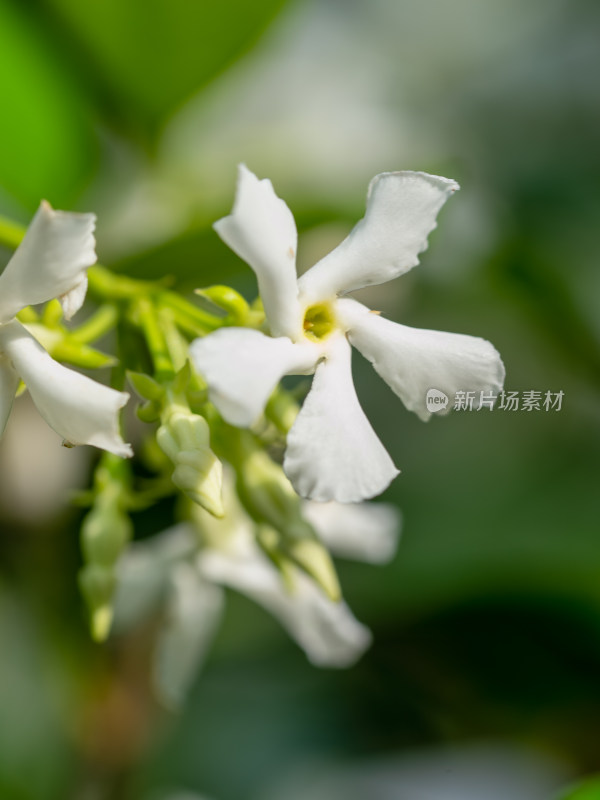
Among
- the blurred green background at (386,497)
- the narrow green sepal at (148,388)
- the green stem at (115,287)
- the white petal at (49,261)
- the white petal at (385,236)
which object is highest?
the white petal at (49,261)

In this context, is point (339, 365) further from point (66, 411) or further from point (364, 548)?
point (364, 548)

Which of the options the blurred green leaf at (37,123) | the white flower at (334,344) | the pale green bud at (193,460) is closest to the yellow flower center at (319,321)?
the white flower at (334,344)

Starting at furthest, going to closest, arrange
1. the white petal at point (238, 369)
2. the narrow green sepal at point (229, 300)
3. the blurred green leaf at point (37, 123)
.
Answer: the blurred green leaf at point (37, 123) → the narrow green sepal at point (229, 300) → the white petal at point (238, 369)

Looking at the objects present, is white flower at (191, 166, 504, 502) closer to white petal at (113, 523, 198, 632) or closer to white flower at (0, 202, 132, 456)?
white flower at (0, 202, 132, 456)

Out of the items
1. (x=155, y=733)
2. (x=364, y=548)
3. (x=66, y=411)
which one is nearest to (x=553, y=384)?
(x=364, y=548)

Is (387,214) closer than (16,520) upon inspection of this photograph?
Yes

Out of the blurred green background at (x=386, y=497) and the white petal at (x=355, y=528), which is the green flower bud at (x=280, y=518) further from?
the blurred green background at (x=386, y=497)

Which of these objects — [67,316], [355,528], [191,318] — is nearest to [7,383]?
[67,316]
